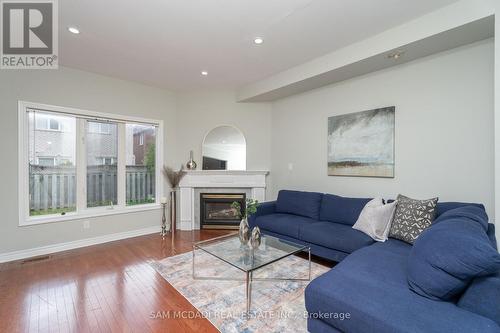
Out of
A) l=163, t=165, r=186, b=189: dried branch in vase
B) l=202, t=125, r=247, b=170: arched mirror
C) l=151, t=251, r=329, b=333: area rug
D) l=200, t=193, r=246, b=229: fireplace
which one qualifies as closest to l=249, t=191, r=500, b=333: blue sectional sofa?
l=151, t=251, r=329, b=333: area rug

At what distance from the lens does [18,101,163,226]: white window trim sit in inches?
122

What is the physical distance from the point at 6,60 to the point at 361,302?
14.9ft

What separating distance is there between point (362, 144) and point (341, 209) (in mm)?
969

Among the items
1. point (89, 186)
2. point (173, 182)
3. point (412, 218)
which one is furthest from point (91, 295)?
point (412, 218)

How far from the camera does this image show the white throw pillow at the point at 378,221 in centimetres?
250

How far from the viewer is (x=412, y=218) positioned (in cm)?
233

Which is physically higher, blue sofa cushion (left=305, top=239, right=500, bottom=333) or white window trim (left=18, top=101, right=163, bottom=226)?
white window trim (left=18, top=101, right=163, bottom=226)

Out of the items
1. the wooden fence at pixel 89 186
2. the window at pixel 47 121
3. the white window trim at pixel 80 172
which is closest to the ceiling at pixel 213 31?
the white window trim at pixel 80 172

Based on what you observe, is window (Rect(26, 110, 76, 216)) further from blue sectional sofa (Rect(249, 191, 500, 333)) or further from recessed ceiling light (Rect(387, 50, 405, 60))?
recessed ceiling light (Rect(387, 50, 405, 60))

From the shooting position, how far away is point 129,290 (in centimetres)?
229

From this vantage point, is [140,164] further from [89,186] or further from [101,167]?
[89,186]

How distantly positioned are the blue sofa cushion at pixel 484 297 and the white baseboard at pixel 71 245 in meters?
4.24

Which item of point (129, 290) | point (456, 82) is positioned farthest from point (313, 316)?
point (456, 82)

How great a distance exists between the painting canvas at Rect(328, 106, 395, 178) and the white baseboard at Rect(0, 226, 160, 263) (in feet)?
11.2
